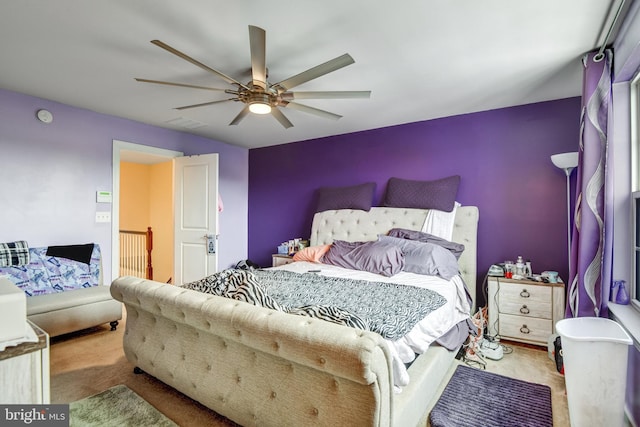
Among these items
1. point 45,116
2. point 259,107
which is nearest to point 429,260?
point 259,107

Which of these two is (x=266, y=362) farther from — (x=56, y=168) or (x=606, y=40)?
(x=56, y=168)

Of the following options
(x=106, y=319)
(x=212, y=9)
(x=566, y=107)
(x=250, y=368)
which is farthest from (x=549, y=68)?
(x=106, y=319)

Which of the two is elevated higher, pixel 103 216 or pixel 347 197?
pixel 347 197

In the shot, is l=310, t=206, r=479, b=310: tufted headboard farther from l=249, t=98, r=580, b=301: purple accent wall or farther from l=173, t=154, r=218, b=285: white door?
l=173, t=154, r=218, b=285: white door

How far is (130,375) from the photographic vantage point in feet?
7.70

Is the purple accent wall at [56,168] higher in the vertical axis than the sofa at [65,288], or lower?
higher

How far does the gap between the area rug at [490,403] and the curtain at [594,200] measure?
2.22ft

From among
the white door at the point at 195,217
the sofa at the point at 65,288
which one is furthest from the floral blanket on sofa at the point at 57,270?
the white door at the point at 195,217

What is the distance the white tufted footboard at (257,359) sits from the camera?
4.01 feet

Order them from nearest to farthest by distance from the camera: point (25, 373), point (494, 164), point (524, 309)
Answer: point (25, 373)
point (524, 309)
point (494, 164)

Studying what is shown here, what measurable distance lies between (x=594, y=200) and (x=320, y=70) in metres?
2.05

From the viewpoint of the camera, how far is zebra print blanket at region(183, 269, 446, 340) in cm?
160

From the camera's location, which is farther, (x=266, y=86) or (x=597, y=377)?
(x=266, y=86)

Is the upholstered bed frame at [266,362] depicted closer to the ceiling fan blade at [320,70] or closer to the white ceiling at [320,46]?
the ceiling fan blade at [320,70]
